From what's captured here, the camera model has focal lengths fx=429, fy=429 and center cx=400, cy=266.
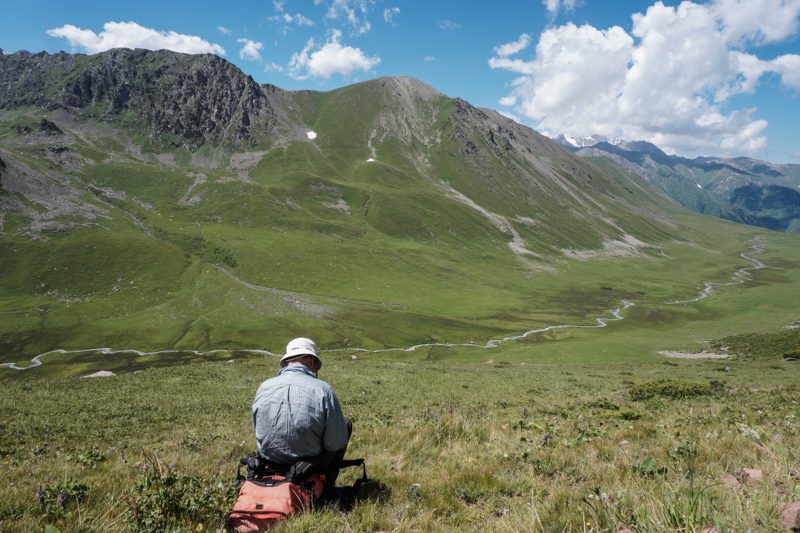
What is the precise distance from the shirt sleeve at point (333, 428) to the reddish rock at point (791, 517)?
5685 millimetres

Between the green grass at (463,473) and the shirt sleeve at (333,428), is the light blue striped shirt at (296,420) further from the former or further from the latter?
the green grass at (463,473)

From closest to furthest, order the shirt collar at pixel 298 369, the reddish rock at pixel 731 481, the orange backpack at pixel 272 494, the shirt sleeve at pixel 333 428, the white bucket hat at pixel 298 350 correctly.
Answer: the reddish rock at pixel 731 481 < the orange backpack at pixel 272 494 < the shirt sleeve at pixel 333 428 < the shirt collar at pixel 298 369 < the white bucket hat at pixel 298 350

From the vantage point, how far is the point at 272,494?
238 inches

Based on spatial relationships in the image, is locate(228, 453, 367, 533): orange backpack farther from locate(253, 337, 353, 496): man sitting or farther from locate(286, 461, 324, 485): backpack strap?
locate(253, 337, 353, 496): man sitting

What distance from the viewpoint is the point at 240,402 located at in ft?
82.2

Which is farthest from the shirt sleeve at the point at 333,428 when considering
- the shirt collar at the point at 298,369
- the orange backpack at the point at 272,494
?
the shirt collar at the point at 298,369

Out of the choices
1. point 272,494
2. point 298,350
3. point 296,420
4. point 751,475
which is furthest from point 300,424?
point 751,475

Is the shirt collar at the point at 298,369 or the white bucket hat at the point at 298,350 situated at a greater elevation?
the white bucket hat at the point at 298,350

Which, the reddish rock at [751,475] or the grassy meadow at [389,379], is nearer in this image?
the reddish rock at [751,475]

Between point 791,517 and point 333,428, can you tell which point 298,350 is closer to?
point 333,428

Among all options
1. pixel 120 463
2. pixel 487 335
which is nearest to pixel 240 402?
pixel 120 463

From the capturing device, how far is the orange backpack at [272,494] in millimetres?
5684

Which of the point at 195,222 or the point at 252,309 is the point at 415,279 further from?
the point at 195,222

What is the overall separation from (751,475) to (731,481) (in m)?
0.28
